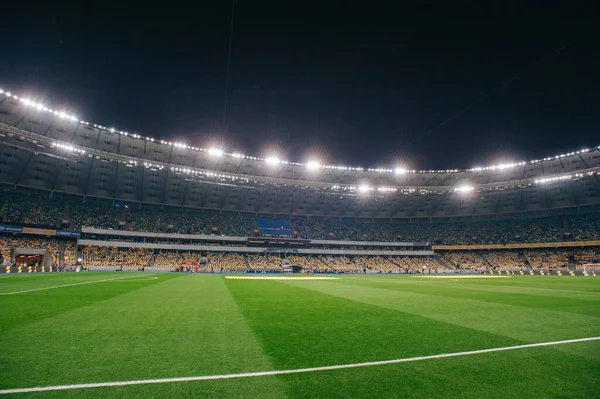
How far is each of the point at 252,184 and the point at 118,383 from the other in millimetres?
54275

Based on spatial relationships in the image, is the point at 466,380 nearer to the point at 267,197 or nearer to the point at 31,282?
the point at 31,282

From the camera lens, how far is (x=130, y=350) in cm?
484

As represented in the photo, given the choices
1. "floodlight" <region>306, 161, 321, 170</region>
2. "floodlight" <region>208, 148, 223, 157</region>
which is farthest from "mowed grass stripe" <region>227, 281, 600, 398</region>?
"floodlight" <region>306, 161, 321, 170</region>

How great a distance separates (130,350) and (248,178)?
4666 cm

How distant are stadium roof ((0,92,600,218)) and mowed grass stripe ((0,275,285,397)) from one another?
1382 inches

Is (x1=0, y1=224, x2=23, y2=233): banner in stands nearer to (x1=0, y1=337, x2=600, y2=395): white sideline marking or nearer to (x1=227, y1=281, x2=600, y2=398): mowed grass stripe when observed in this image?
(x1=227, y1=281, x2=600, y2=398): mowed grass stripe

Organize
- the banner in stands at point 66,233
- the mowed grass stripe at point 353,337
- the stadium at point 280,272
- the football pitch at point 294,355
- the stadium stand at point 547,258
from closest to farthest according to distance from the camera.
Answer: the football pitch at point 294,355 → the stadium at point 280,272 → the mowed grass stripe at point 353,337 → the banner in stands at point 66,233 → the stadium stand at point 547,258

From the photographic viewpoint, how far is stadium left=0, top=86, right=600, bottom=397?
3.99 metres

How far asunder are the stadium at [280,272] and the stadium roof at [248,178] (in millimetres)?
327

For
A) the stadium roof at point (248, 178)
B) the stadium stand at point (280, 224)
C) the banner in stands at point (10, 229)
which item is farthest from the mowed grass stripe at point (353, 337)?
the stadium stand at point (280, 224)

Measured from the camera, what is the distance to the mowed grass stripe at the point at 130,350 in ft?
12.0

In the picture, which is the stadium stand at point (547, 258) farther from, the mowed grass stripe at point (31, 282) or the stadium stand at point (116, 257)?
the stadium stand at point (116, 257)

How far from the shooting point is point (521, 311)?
925 cm

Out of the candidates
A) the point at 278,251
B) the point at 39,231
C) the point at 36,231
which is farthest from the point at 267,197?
the point at 36,231
